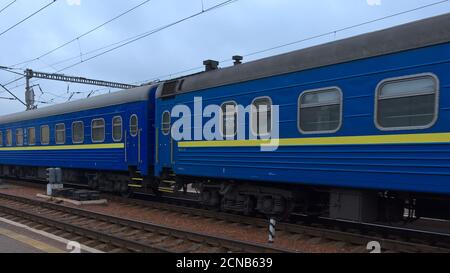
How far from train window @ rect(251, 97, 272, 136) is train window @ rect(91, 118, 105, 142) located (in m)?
7.27

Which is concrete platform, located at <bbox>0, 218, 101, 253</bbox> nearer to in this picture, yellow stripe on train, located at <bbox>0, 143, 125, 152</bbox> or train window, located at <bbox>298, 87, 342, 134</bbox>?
train window, located at <bbox>298, 87, 342, 134</bbox>

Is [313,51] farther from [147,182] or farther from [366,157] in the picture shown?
[147,182]

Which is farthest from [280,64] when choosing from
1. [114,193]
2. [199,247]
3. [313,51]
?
[114,193]

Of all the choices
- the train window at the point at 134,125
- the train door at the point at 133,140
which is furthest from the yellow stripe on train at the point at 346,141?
the train window at the point at 134,125

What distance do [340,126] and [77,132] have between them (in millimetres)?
11491

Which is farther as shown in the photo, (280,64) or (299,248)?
(280,64)

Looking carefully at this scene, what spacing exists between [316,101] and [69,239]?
→ 5229 millimetres

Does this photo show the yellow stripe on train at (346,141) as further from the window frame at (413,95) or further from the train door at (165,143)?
the train door at (165,143)

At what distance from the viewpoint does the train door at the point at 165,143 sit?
12.4 m

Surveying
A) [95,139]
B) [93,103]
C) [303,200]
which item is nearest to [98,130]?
[95,139]

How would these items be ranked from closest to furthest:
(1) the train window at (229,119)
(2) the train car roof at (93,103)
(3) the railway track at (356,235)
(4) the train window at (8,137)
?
(3) the railway track at (356,235)
(1) the train window at (229,119)
(2) the train car roof at (93,103)
(4) the train window at (8,137)

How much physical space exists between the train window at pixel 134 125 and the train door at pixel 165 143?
1.33 meters

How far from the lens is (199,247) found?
8.21 m

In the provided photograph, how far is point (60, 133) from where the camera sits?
731 inches
